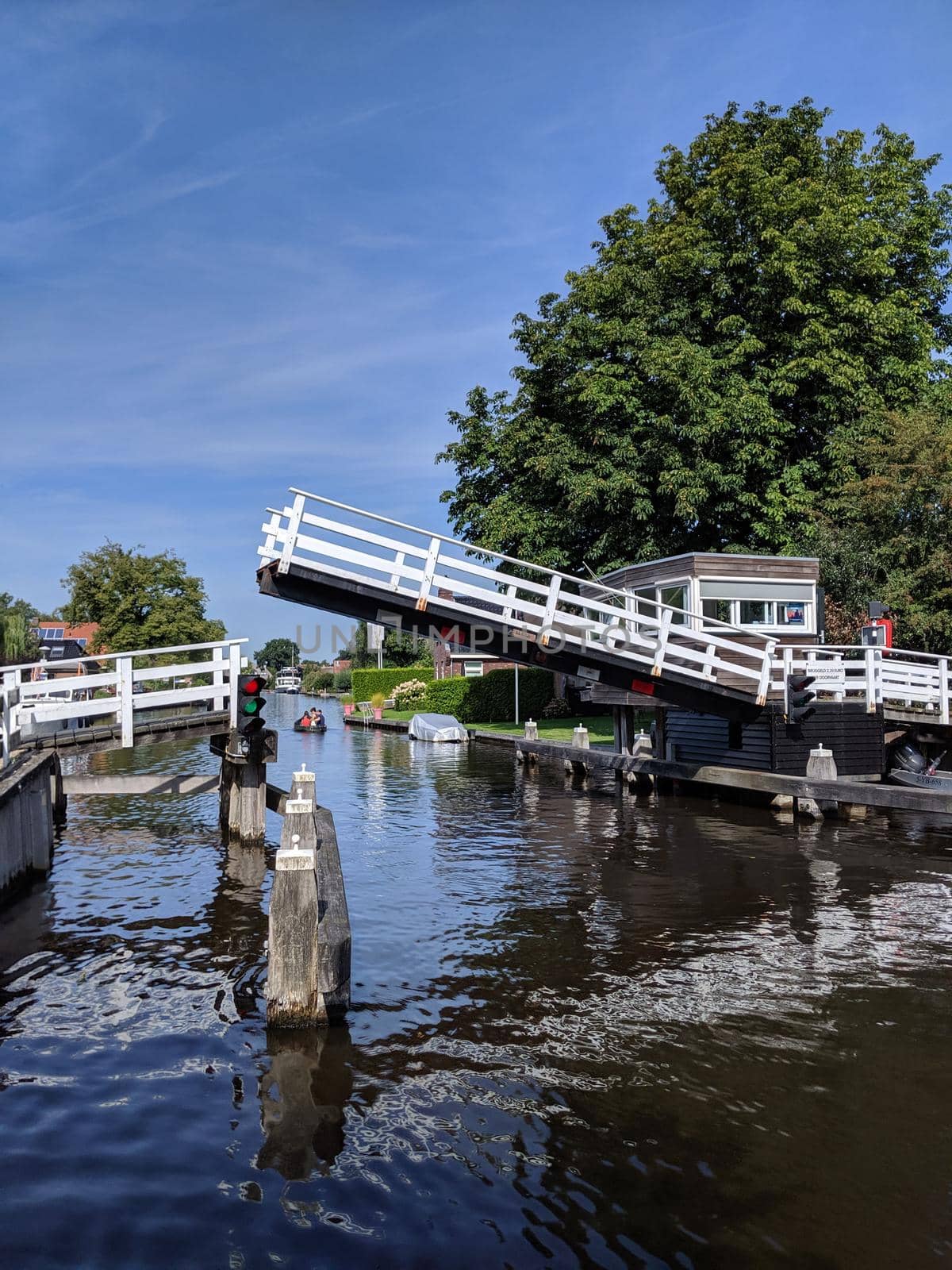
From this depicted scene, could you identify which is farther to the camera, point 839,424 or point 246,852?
point 839,424

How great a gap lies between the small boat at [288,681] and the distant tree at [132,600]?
66239mm

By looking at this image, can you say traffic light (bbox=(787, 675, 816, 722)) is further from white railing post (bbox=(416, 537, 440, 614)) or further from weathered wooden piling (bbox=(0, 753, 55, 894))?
weathered wooden piling (bbox=(0, 753, 55, 894))

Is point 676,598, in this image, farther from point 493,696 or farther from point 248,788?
point 493,696

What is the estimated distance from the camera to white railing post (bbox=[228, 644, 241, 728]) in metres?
17.2

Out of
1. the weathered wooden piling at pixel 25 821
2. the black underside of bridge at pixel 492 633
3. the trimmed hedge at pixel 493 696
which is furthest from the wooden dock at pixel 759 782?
the trimmed hedge at pixel 493 696

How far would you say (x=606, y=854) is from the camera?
51.2ft

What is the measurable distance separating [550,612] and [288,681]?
121373 millimetres

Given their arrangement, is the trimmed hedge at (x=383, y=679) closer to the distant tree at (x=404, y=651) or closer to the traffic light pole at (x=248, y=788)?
the distant tree at (x=404, y=651)

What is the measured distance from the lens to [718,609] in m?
21.2

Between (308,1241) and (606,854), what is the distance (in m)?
11.0

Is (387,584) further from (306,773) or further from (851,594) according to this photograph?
(851,594)

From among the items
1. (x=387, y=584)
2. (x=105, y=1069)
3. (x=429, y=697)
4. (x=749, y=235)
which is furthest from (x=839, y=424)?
(x=105, y=1069)

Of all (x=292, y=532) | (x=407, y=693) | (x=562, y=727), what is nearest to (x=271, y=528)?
(x=292, y=532)

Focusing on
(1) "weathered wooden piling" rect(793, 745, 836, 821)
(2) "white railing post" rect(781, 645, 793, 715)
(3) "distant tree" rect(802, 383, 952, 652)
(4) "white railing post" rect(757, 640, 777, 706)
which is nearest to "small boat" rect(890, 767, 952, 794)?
(1) "weathered wooden piling" rect(793, 745, 836, 821)
